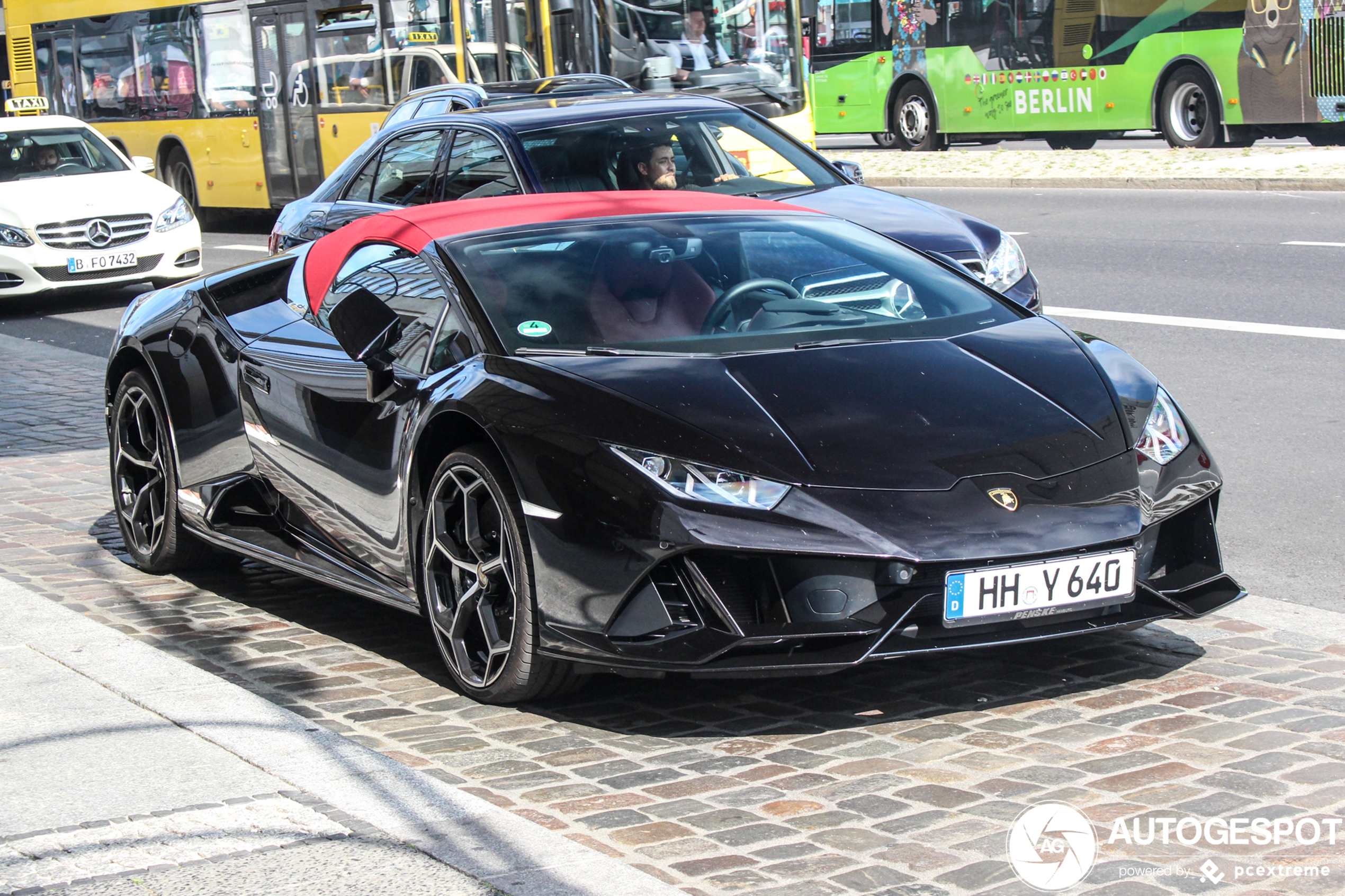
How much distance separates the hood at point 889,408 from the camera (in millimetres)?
4297

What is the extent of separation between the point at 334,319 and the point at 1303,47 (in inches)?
753

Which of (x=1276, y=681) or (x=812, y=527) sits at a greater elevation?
(x=812, y=527)

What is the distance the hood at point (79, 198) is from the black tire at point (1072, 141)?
562 inches

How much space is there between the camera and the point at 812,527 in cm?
413

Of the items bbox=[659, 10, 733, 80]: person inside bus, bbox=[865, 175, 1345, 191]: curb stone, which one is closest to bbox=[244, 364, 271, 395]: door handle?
bbox=[659, 10, 733, 80]: person inside bus

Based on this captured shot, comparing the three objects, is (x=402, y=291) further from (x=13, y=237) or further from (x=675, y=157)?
(x=13, y=237)

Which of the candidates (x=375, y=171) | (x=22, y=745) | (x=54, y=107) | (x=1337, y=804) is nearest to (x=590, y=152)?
(x=375, y=171)

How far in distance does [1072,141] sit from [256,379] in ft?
74.0

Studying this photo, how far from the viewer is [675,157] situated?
31.8ft

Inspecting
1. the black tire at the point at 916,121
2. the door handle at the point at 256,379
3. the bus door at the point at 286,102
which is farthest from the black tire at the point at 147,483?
the black tire at the point at 916,121

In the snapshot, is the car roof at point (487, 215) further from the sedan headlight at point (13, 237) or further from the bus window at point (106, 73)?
the bus window at point (106, 73)

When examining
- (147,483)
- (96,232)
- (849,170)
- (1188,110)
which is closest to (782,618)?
(147,483)

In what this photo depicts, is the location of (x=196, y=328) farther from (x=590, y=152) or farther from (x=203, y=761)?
(x=590, y=152)

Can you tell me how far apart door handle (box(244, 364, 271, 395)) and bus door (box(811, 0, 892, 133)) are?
916 inches
